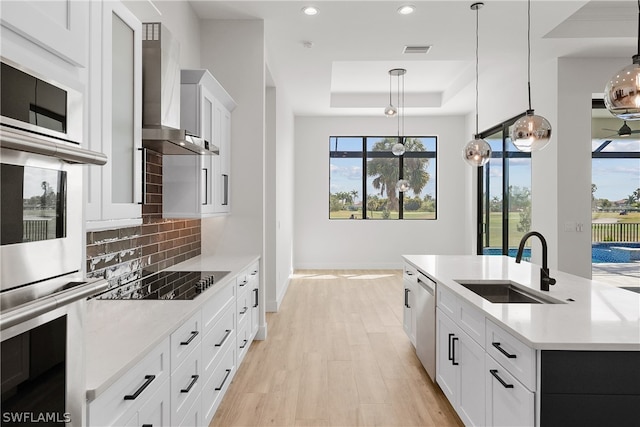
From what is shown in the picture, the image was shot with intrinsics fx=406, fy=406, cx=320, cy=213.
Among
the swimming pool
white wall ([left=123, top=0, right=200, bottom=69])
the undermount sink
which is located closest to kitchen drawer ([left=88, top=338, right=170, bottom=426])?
the undermount sink

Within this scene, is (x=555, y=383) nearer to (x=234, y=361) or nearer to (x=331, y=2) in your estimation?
(x=234, y=361)

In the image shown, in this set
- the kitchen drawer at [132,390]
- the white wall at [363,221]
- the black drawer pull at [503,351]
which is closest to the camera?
the kitchen drawer at [132,390]

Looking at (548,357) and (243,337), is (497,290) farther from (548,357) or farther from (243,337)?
(243,337)

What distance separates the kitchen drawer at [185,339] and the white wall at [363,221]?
6.56 metres

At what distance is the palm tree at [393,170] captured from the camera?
864 centimetres

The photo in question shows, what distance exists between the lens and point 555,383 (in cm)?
152

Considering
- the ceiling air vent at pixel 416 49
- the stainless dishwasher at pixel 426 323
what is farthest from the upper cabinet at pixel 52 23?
the ceiling air vent at pixel 416 49

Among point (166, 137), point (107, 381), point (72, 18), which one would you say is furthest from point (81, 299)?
point (166, 137)

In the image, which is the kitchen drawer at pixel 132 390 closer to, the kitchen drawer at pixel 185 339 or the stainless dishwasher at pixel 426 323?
the kitchen drawer at pixel 185 339

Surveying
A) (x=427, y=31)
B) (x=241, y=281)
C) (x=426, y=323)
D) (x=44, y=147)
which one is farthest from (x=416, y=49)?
(x=44, y=147)

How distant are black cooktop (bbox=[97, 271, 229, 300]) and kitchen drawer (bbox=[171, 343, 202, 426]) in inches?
12.6

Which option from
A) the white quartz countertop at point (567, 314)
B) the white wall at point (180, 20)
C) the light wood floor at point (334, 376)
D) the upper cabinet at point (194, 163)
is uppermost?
the white wall at point (180, 20)

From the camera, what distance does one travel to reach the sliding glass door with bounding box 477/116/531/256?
616 centimetres

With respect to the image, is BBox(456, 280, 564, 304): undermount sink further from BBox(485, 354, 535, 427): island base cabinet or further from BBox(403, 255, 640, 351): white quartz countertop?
BBox(485, 354, 535, 427): island base cabinet
